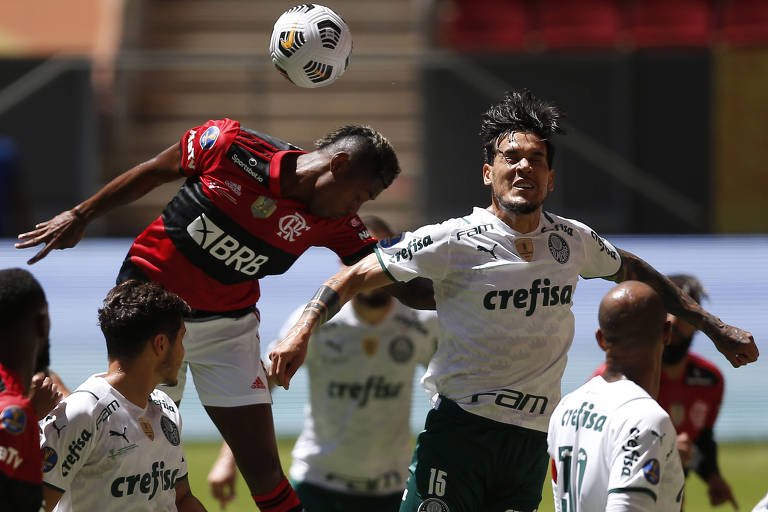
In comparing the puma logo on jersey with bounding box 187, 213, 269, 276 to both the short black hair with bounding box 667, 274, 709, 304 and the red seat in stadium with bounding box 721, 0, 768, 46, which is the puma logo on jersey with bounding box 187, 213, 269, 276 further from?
the red seat in stadium with bounding box 721, 0, 768, 46

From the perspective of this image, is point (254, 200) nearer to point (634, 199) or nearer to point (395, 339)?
point (395, 339)

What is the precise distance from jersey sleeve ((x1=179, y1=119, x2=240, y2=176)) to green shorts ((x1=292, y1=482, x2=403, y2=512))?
8.21ft

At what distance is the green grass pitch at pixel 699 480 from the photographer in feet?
30.8

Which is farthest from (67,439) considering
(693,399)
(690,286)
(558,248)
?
(693,399)

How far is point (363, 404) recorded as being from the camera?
7410mm

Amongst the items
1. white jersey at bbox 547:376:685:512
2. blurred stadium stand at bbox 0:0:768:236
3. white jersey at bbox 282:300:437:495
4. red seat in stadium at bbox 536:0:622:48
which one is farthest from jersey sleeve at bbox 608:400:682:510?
red seat in stadium at bbox 536:0:622:48

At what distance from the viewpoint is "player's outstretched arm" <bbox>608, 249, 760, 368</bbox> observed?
17.4 feet

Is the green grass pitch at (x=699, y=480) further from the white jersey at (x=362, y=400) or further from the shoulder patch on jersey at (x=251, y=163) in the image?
the shoulder patch on jersey at (x=251, y=163)

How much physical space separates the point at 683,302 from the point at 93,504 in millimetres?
2692

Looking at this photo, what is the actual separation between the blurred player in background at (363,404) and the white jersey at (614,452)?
2799mm

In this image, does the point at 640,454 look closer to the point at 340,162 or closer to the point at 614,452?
the point at 614,452

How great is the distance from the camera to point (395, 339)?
7.50 meters

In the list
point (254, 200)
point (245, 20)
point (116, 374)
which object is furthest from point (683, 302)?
point (245, 20)

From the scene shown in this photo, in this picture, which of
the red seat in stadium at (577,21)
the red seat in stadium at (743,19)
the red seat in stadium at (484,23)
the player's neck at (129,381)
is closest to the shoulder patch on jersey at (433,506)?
the player's neck at (129,381)
